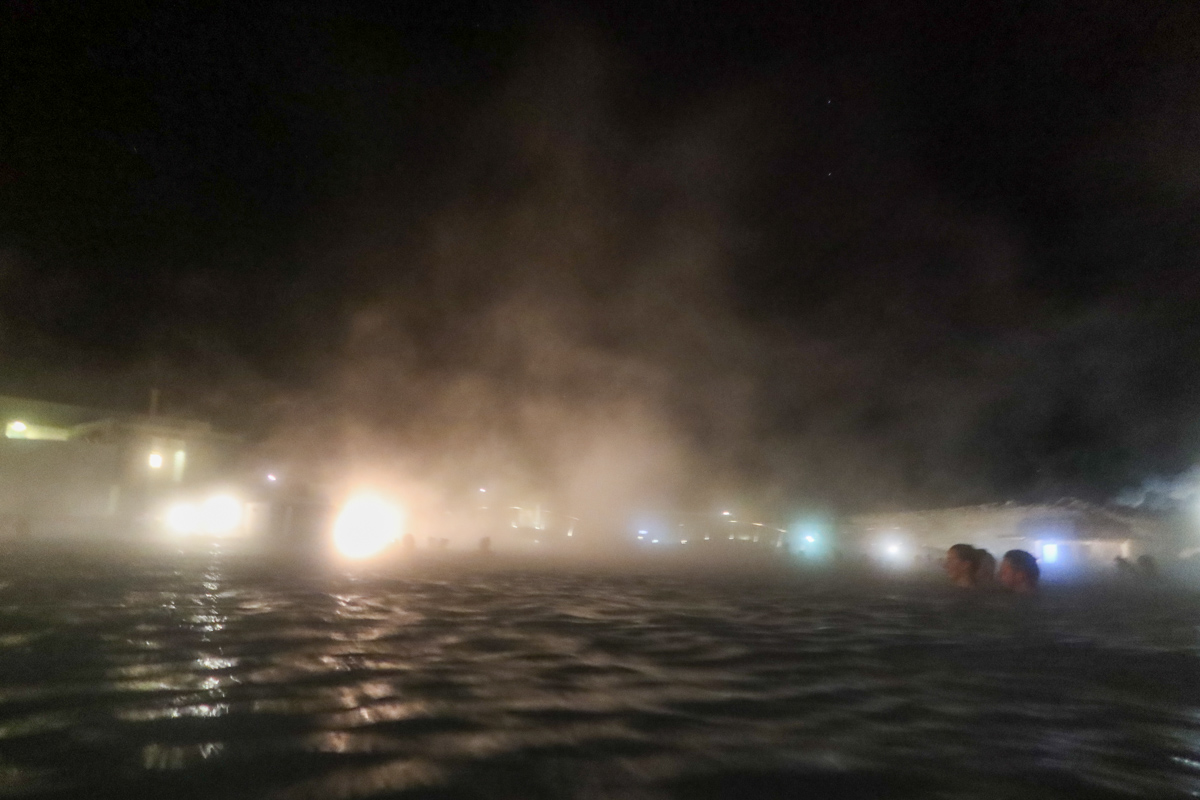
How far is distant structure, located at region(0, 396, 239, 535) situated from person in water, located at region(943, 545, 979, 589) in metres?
22.3

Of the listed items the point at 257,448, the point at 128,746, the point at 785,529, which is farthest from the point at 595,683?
the point at 785,529

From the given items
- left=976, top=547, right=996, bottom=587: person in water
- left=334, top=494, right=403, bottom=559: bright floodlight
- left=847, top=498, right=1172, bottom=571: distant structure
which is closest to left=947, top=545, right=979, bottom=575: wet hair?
left=976, top=547, right=996, bottom=587: person in water

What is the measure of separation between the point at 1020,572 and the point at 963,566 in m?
1.29

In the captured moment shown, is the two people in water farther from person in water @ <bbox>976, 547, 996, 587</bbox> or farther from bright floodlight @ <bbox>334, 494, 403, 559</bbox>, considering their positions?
bright floodlight @ <bbox>334, 494, 403, 559</bbox>

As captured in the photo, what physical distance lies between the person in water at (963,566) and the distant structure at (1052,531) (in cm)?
1111

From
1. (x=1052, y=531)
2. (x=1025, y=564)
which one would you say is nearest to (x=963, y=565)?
(x=1025, y=564)

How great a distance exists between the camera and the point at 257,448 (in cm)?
3222

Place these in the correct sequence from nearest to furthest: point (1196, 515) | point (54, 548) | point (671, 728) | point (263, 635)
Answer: point (671, 728) < point (263, 635) < point (54, 548) < point (1196, 515)

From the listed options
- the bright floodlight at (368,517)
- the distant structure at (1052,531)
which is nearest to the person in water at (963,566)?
the distant structure at (1052,531)

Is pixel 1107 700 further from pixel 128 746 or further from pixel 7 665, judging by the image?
pixel 7 665

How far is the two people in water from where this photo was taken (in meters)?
Result: 12.9

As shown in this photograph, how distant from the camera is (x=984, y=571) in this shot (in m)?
15.2

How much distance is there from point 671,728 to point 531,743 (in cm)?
67

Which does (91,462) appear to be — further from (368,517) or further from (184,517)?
(368,517)
